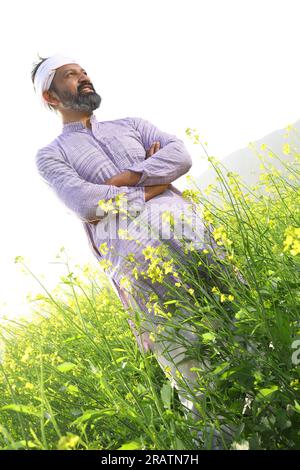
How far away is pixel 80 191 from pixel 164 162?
→ 390 mm

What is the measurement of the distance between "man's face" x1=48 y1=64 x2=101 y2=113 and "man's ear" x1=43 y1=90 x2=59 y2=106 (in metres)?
0.02

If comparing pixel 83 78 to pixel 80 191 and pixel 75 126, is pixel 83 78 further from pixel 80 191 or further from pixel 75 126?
pixel 80 191

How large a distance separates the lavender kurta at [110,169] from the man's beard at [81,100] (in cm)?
7

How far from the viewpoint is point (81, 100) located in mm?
2371

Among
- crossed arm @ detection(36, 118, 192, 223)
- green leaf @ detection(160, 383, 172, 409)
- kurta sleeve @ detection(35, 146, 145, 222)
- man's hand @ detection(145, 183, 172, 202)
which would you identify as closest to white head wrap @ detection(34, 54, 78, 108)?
crossed arm @ detection(36, 118, 192, 223)

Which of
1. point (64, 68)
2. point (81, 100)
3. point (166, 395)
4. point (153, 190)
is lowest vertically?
point (166, 395)

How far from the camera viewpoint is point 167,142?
7.66 feet

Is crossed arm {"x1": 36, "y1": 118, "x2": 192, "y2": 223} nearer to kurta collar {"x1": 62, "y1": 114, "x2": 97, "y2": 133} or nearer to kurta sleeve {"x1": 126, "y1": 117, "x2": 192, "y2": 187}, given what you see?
kurta sleeve {"x1": 126, "y1": 117, "x2": 192, "y2": 187}

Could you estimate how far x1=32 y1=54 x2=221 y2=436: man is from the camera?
78.4 inches

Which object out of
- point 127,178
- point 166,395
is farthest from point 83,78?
point 166,395

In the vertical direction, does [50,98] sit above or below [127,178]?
above

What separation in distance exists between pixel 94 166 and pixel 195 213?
50 cm

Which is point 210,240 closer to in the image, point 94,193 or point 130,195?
point 130,195

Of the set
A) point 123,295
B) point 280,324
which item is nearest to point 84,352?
point 123,295
